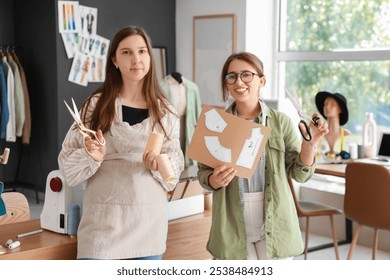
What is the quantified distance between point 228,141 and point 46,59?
4.35 m

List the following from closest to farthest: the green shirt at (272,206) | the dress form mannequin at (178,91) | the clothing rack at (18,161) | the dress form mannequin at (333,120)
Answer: the green shirt at (272,206), the dress form mannequin at (333,120), the dress form mannequin at (178,91), the clothing rack at (18,161)

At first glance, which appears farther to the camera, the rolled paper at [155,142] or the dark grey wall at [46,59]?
the dark grey wall at [46,59]

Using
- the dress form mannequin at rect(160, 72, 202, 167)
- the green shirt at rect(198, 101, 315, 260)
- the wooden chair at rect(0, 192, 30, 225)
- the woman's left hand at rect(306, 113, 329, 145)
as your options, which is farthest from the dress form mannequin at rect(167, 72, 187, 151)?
the woman's left hand at rect(306, 113, 329, 145)

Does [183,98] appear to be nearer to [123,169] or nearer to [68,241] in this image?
[68,241]

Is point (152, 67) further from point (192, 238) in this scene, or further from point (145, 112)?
point (192, 238)

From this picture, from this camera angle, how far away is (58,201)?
2.49 m

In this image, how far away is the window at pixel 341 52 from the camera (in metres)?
5.25

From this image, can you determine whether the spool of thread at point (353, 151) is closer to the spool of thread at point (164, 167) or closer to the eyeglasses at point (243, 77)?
the eyeglasses at point (243, 77)

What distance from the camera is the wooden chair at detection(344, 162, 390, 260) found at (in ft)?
11.8

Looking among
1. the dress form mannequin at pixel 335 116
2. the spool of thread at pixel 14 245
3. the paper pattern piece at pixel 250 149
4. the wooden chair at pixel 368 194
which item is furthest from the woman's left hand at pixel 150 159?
the dress form mannequin at pixel 335 116

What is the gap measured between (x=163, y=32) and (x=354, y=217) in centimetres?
367

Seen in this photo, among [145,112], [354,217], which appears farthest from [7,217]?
[354,217]

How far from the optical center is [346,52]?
5484 mm

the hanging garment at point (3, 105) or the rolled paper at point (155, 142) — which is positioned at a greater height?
the rolled paper at point (155, 142)
